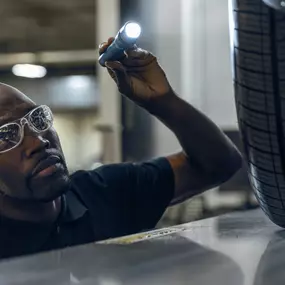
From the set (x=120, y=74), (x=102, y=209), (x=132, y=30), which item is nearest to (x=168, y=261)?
(x=132, y=30)

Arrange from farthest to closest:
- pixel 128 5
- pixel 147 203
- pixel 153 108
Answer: pixel 128 5, pixel 147 203, pixel 153 108

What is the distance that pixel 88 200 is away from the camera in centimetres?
85

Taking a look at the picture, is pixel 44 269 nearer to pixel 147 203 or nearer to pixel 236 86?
pixel 236 86

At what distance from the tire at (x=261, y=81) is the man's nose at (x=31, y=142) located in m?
0.40

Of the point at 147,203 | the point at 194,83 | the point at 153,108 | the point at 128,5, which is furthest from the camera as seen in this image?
the point at 194,83

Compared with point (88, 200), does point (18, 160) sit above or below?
above

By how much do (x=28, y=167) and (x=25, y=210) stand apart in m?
0.06

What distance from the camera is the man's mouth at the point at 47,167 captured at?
722 millimetres

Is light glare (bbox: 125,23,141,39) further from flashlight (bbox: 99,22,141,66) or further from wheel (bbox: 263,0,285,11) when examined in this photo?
wheel (bbox: 263,0,285,11)

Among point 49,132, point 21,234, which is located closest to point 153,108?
point 49,132

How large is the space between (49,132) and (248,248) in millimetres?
437

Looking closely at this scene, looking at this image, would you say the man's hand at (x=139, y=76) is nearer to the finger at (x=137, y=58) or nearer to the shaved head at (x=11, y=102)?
the finger at (x=137, y=58)

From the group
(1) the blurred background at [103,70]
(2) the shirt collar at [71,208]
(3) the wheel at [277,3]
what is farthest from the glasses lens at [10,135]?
(3) the wheel at [277,3]

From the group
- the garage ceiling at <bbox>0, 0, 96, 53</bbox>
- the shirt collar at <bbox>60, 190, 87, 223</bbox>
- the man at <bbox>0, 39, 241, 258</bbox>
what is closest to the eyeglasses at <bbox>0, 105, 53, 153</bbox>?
the man at <bbox>0, 39, 241, 258</bbox>
